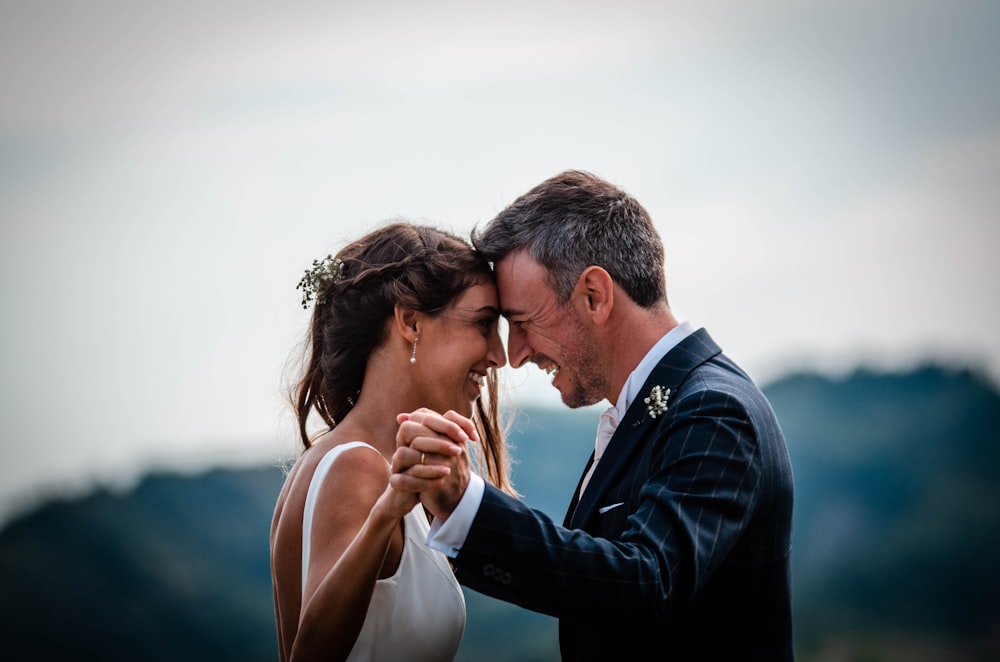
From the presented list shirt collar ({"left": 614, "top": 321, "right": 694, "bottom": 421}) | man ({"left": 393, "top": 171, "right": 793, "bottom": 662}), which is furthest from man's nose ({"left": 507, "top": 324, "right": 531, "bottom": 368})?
shirt collar ({"left": 614, "top": 321, "right": 694, "bottom": 421})

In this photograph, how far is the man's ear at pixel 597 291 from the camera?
3361 mm

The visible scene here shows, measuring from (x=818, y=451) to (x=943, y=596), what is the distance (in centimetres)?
282

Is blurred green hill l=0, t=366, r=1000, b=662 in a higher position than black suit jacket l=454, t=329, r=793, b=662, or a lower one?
lower

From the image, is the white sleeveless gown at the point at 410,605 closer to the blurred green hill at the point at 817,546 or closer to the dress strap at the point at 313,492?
the dress strap at the point at 313,492

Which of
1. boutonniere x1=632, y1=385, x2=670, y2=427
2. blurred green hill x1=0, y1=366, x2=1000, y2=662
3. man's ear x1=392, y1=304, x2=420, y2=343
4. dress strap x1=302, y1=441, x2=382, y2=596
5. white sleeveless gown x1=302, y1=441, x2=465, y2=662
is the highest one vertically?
man's ear x1=392, y1=304, x2=420, y2=343

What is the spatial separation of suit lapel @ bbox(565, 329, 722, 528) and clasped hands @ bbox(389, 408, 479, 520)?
0.75m

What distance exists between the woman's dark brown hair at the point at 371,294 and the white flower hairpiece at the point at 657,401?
3.01ft

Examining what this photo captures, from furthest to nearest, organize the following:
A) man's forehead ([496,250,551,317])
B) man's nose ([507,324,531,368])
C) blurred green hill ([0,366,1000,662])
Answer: blurred green hill ([0,366,1000,662]) → man's nose ([507,324,531,368]) → man's forehead ([496,250,551,317])

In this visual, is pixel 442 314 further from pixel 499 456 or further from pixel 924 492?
pixel 924 492

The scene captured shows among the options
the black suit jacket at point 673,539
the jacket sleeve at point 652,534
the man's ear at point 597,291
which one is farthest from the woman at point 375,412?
the jacket sleeve at point 652,534

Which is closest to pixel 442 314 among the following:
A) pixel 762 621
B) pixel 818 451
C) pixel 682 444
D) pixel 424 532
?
pixel 424 532

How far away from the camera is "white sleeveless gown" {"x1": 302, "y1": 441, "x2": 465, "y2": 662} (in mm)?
3299

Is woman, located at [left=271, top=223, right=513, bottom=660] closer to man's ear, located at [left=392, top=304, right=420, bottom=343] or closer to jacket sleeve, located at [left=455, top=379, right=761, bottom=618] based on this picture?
man's ear, located at [left=392, top=304, right=420, bottom=343]

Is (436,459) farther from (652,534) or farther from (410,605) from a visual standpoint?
(410,605)
